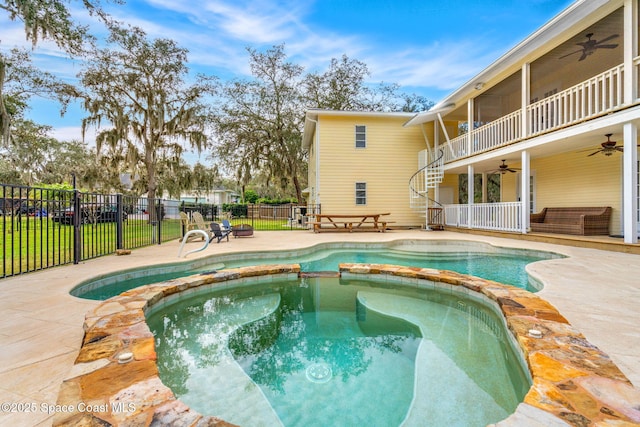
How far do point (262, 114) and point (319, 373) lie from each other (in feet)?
60.0

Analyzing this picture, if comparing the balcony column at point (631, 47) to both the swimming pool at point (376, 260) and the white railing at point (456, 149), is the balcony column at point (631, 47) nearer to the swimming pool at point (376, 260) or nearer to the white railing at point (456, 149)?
the swimming pool at point (376, 260)

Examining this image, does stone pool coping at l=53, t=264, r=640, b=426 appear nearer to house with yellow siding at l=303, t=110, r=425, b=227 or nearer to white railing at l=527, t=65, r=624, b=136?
white railing at l=527, t=65, r=624, b=136

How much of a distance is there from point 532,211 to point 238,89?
16.4 metres

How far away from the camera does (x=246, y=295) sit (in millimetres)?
4219

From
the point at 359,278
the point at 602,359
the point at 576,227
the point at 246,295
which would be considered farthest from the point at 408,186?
the point at 602,359

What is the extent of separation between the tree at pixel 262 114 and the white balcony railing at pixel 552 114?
1022 centimetres

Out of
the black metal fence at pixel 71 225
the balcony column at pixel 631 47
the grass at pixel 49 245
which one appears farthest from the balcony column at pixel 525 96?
the grass at pixel 49 245

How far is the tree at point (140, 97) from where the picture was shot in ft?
46.2

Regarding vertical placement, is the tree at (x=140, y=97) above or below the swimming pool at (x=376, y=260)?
above

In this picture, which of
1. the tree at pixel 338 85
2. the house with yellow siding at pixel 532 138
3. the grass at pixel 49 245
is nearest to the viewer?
the grass at pixel 49 245

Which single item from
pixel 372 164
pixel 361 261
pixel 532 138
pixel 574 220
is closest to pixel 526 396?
pixel 361 261

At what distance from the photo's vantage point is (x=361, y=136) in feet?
43.7

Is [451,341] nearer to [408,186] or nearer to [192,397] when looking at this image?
[192,397]

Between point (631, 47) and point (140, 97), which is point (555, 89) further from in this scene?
point (140, 97)
